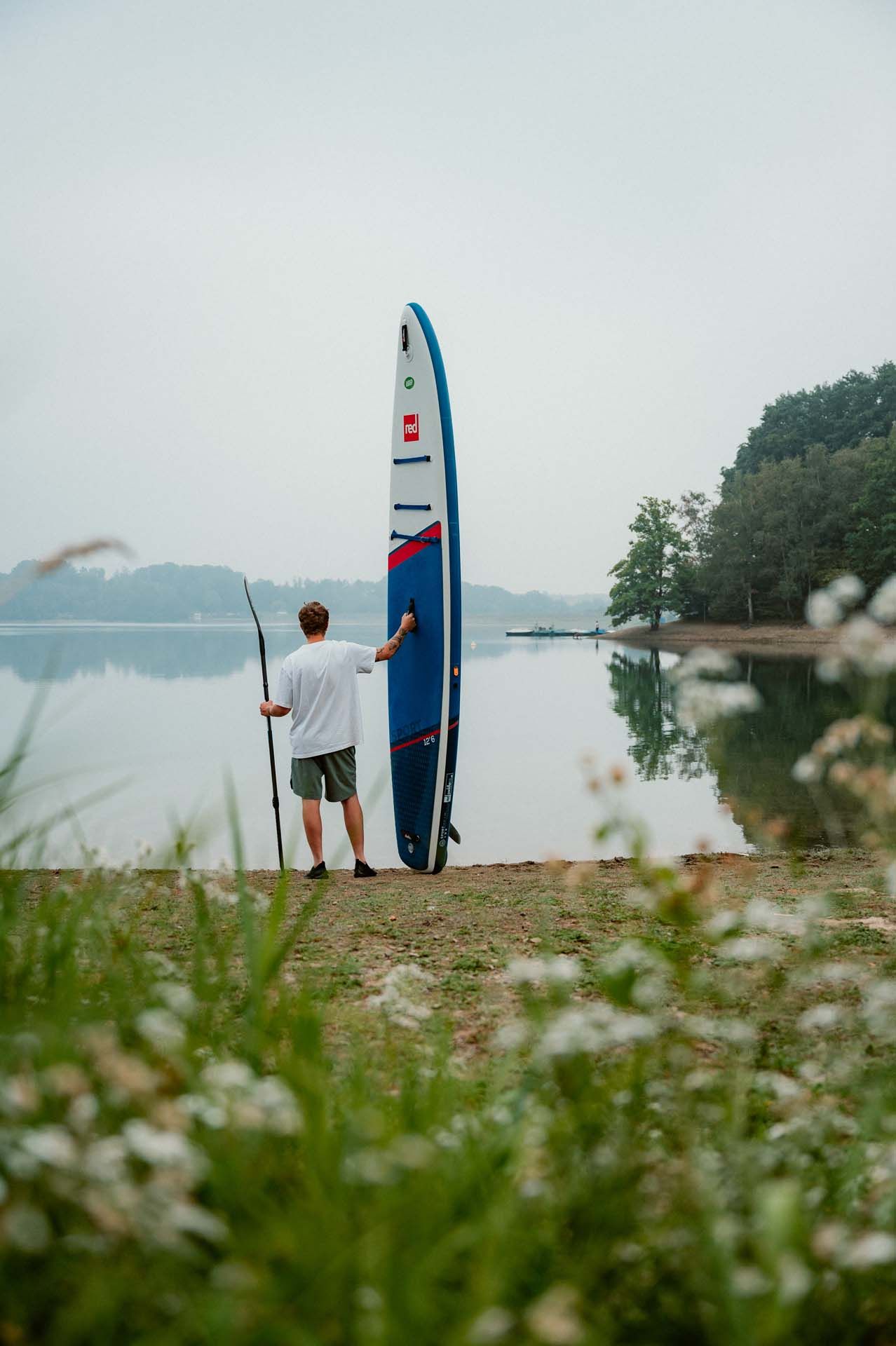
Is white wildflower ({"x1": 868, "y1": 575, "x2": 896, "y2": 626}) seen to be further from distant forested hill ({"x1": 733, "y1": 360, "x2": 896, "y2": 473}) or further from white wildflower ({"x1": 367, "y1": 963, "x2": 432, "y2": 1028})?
distant forested hill ({"x1": 733, "y1": 360, "x2": 896, "y2": 473})

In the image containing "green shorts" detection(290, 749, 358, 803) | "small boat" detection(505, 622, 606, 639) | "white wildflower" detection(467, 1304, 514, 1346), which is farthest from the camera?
"small boat" detection(505, 622, 606, 639)

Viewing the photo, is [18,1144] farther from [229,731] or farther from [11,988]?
[229,731]

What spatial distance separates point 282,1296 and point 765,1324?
1.90ft

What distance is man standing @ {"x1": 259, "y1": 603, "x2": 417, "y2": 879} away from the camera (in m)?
5.60

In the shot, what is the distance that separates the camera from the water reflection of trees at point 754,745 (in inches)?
344

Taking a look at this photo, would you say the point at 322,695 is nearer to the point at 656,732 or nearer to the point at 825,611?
the point at 825,611

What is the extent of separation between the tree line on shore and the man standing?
39.1m

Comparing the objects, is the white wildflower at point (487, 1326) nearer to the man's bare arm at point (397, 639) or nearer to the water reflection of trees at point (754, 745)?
the water reflection of trees at point (754, 745)

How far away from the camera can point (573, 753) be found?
1405cm

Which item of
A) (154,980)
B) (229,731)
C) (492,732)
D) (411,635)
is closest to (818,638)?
(492,732)

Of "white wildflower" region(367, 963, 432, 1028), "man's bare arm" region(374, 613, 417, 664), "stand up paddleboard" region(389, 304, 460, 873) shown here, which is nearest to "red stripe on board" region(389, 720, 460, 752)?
"stand up paddleboard" region(389, 304, 460, 873)

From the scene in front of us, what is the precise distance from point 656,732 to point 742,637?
111 ft

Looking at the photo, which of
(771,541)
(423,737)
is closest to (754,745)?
(423,737)

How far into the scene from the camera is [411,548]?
6.92m
